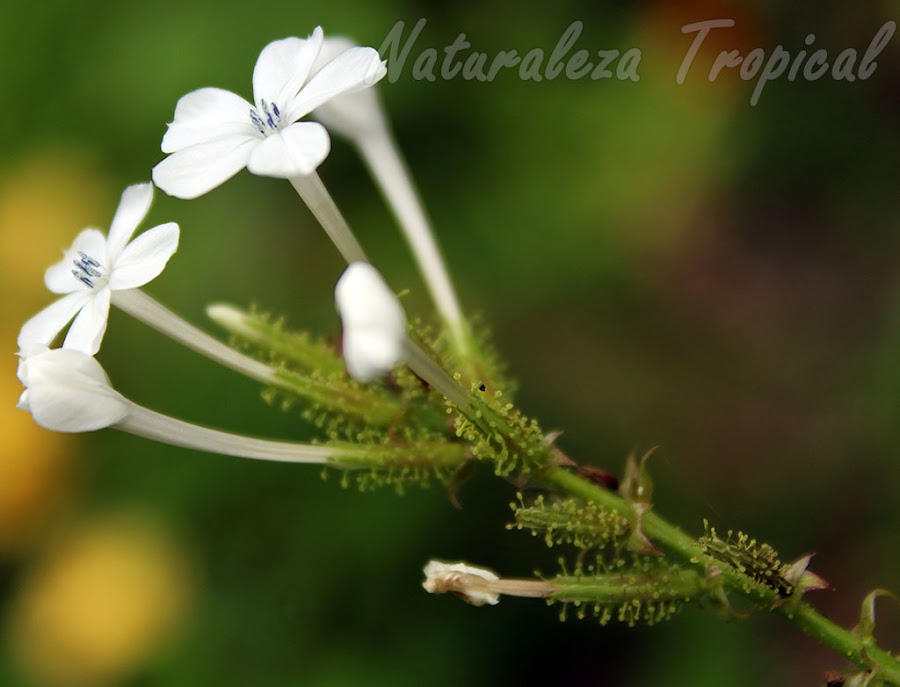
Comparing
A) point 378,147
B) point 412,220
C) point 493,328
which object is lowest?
point 412,220

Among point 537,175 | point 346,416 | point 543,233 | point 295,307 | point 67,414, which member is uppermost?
point 537,175

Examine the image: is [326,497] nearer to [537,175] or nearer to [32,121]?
[537,175]

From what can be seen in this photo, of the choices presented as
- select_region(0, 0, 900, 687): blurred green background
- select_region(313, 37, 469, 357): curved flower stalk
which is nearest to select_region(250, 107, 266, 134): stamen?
select_region(313, 37, 469, 357): curved flower stalk

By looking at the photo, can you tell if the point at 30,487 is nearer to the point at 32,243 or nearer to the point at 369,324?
the point at 32,243

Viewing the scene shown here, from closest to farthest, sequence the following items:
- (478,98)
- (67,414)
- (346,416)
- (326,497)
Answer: (67,414) → (346,416) → (326,497) → (478,98)

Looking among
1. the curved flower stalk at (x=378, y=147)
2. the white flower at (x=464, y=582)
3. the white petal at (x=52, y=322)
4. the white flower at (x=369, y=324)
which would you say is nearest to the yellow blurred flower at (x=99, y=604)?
the curved flower stalk at (x=378, y=147)

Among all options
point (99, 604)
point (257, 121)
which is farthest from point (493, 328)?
point (257, 121)

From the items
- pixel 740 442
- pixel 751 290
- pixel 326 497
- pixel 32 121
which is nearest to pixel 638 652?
pixel 740 442
